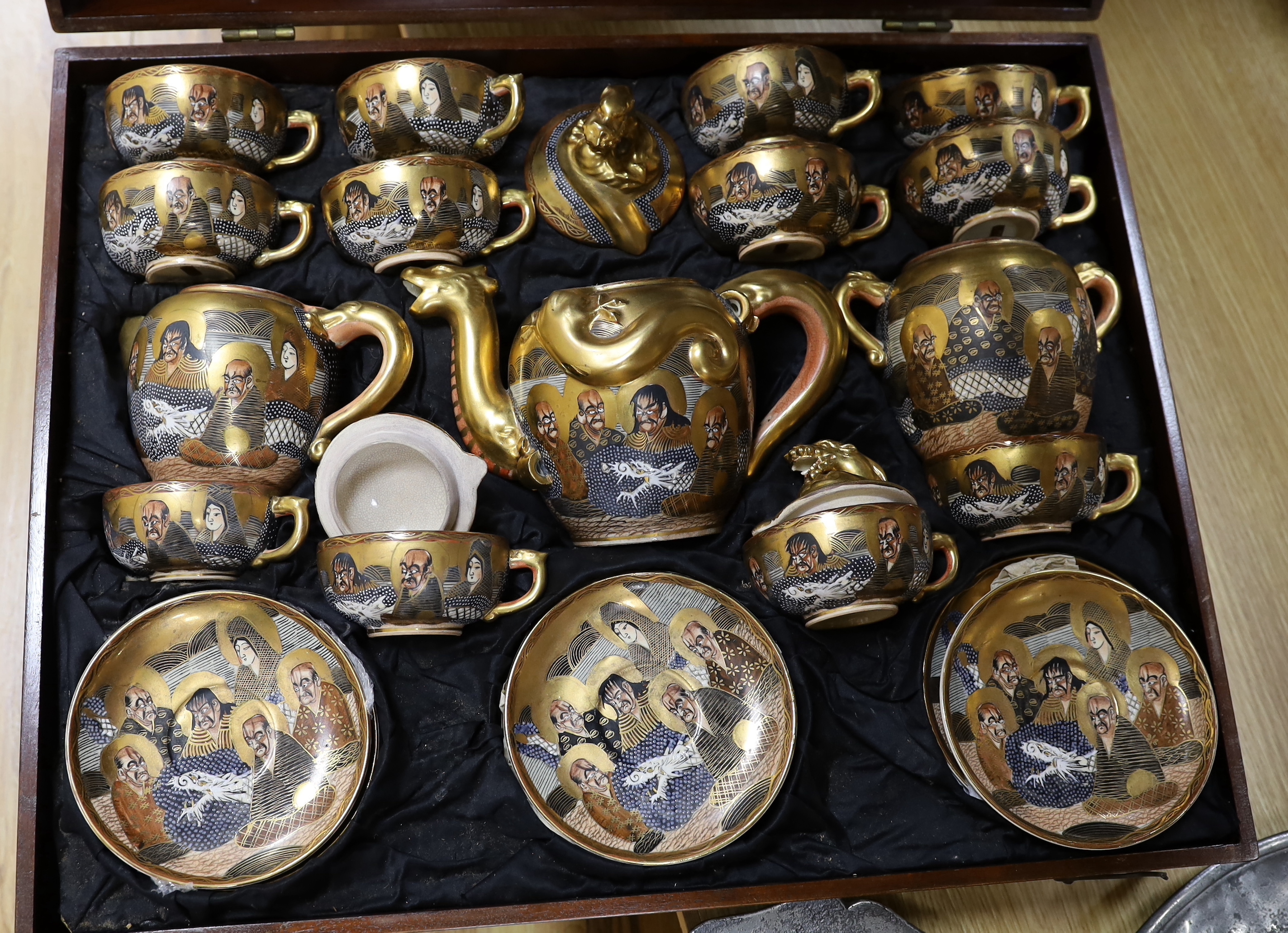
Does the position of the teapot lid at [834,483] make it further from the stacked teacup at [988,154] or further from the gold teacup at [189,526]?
the gold teacup at [189,526]

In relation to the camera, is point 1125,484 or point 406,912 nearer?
point 406,912

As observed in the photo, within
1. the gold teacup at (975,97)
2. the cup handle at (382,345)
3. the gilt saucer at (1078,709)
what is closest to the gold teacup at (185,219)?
the cup handle at (382,345)

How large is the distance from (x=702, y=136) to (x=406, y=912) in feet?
2.82

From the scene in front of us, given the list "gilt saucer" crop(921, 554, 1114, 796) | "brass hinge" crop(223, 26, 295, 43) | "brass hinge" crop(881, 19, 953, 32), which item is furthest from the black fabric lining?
"brass hinge" crop(881, 19, 953, 32)

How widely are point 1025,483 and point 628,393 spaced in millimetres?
389

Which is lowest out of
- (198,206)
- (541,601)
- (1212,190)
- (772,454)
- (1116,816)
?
(1116,816)

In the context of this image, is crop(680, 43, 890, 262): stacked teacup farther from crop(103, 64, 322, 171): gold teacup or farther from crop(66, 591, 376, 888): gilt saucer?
crop(66, 591, 376, 888): gilt saucer

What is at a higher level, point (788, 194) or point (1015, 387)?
point (788, 194)

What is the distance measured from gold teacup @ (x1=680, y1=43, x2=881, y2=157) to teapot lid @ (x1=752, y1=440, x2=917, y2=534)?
350 millimetres

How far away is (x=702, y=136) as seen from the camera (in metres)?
1.11

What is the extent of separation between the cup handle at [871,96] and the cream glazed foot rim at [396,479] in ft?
1.89

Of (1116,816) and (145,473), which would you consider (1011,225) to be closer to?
(1116,816)

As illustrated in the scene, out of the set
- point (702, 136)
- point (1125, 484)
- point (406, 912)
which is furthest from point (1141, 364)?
point (406, 912)

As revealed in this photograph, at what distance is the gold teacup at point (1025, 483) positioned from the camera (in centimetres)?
93
